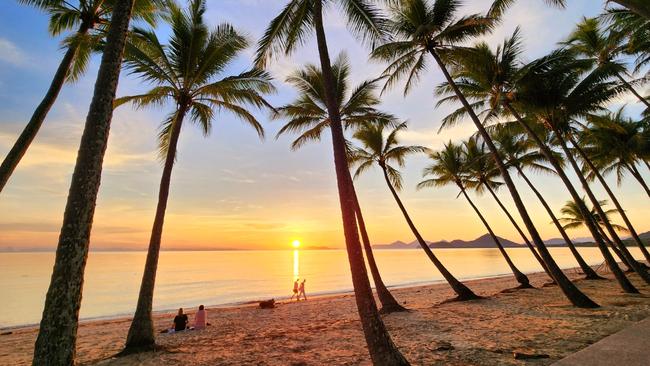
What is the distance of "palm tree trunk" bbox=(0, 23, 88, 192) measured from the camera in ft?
23.7

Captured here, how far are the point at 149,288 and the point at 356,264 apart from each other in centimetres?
535

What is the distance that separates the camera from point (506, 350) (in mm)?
5867

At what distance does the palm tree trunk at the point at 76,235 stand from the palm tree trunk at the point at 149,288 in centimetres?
349

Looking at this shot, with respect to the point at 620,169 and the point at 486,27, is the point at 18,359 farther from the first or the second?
the point at 620,169

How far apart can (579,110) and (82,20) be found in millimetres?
18341

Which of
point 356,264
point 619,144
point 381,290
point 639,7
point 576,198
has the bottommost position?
point 381,290

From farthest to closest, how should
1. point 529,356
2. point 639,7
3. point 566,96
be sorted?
1. point 566,96
2. point 529,356
3. point 639,7

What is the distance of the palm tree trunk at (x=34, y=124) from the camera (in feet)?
23.7

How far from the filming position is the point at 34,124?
7.84 m

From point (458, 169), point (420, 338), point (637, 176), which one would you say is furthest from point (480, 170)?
point (420, 338)

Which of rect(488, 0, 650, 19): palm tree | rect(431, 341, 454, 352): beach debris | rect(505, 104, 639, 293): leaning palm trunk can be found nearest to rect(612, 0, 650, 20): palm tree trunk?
rect(488, 0, 650, 19): palm tree

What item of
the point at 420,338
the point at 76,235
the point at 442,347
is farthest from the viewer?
the point at 420,338

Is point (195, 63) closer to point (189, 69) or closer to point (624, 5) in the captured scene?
point (189, 69)

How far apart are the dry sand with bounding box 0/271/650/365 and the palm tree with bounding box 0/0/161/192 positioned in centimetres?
525
